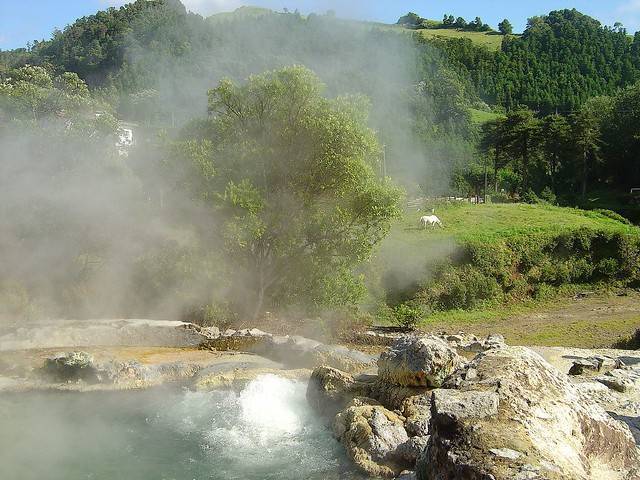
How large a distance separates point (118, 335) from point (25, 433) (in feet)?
12.1

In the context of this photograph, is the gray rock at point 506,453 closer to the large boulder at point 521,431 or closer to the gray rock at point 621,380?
the large boulder at point 521,431

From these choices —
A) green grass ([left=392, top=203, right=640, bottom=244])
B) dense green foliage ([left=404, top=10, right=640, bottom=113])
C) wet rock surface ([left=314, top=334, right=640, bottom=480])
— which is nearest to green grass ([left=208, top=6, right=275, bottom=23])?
dense green foliage ([left=404, top=10, right=640, bottom=113])

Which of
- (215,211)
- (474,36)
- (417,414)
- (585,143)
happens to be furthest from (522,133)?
(474,36)

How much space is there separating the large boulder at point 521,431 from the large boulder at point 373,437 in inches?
85.9

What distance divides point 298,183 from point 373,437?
7.54 m

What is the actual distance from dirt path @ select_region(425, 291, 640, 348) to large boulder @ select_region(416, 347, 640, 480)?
8.79 meters

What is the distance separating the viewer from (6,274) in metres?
12.4

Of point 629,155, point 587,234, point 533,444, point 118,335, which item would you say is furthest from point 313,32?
point 533,444

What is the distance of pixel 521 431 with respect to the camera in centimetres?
355

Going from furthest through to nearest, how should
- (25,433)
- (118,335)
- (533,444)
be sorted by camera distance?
(118,335) < (25,433) < (533,444)

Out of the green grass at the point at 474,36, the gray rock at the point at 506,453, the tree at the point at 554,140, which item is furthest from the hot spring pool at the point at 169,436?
the green grass at the point at 474,36

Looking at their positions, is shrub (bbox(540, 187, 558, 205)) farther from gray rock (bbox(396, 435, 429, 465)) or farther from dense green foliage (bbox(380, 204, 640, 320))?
gray rock (bbox(396, 435, 429, 465))

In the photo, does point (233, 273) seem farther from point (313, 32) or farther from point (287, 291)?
point (313, 32)

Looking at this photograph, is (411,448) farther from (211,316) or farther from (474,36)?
(474,36)
